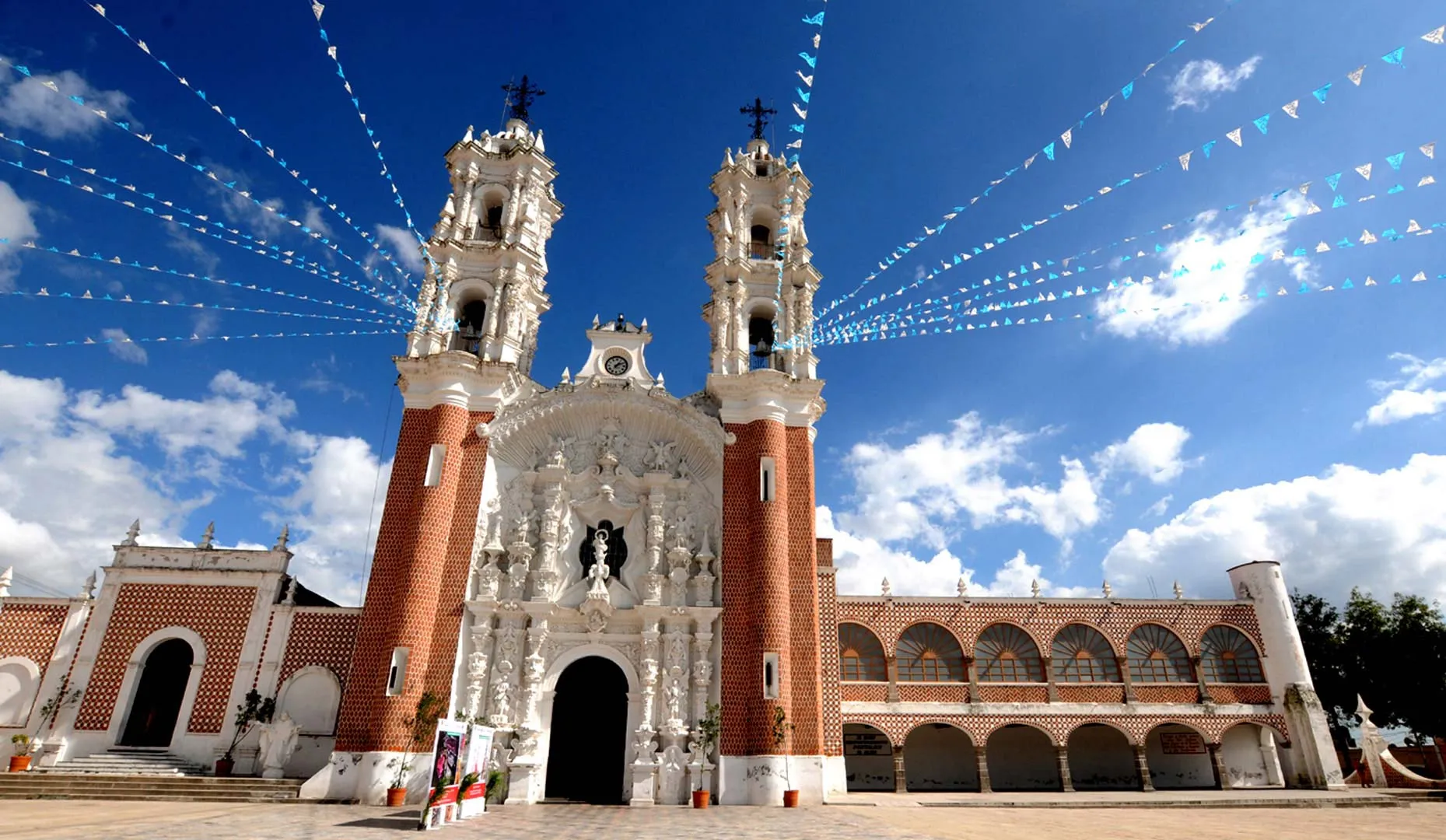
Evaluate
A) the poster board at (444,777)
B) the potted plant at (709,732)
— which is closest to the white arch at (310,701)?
the poster board at (444,777)

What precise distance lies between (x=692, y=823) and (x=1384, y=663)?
36.7 m

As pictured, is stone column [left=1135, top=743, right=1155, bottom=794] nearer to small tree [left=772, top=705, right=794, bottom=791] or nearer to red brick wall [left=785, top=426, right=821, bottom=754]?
red brick wall [left=785, top=426, right=821, bottom=754]

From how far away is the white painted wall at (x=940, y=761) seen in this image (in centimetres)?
2873

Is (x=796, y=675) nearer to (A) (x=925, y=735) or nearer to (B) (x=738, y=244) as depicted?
(A) (x=925, y=735)

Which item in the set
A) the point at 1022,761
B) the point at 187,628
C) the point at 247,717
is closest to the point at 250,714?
the point at 247,717

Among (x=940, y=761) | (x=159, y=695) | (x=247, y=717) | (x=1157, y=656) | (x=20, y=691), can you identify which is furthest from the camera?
(x=940, y=761)

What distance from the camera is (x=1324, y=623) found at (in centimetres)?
3706

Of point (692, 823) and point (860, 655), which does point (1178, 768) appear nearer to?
point (860, 655)

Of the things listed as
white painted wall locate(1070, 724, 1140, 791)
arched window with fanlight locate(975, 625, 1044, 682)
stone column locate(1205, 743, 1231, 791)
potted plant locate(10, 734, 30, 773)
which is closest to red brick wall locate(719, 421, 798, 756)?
arched window with fanlight locate(975, 625, 1044, 682)

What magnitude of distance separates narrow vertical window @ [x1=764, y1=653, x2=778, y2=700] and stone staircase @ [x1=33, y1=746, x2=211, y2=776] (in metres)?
15.4

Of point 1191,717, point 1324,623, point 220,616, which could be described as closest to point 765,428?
point 220,616

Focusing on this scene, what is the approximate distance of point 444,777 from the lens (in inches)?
542

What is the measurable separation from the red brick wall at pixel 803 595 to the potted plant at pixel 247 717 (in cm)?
1500

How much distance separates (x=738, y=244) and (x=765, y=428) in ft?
26.3
